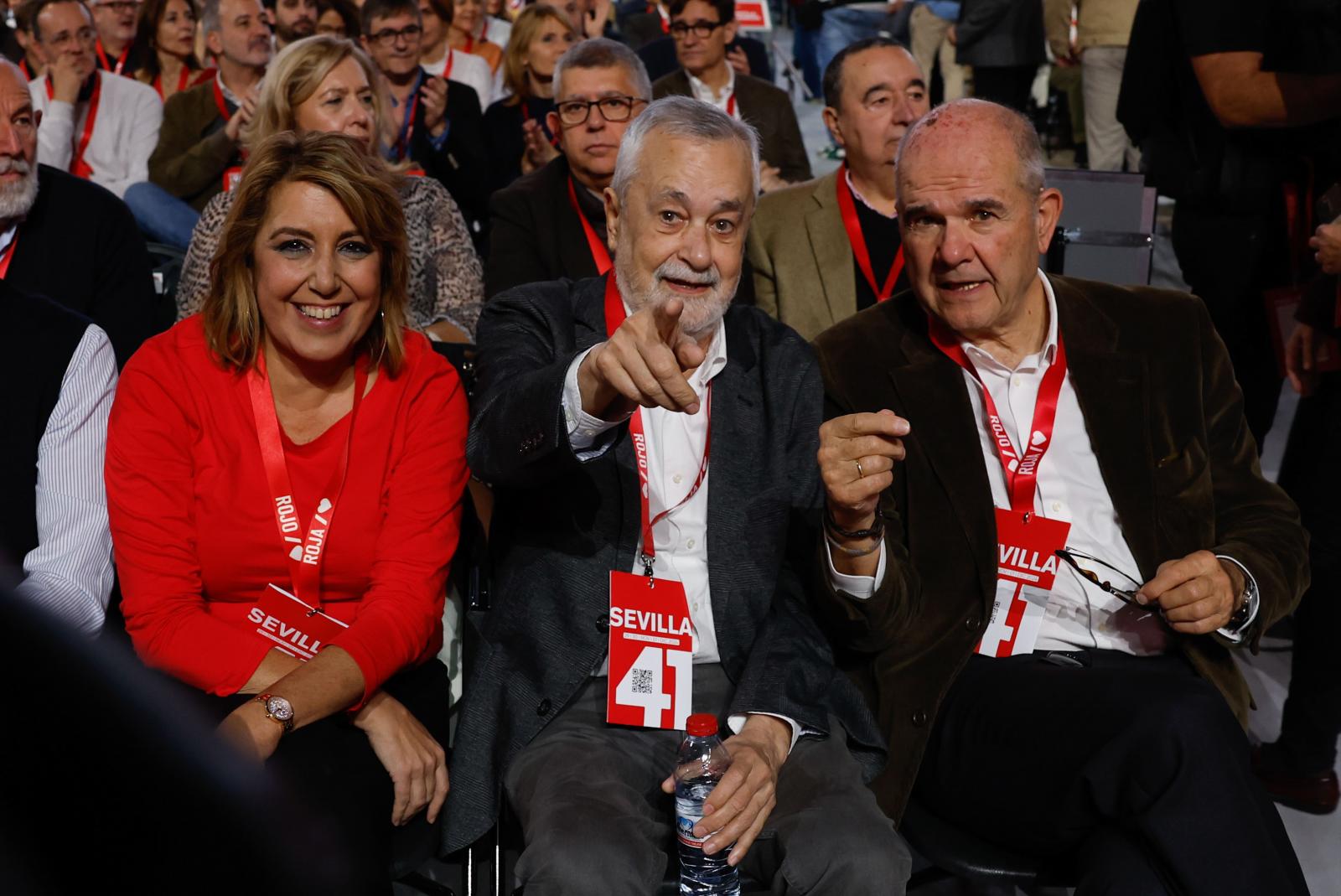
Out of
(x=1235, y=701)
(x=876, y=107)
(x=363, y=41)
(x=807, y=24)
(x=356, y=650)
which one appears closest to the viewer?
(x=356, y=650)

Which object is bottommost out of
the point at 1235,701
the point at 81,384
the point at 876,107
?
the point at 1235,701

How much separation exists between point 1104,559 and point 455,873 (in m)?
1.67

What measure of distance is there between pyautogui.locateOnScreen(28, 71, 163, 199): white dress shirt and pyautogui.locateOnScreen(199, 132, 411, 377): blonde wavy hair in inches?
138

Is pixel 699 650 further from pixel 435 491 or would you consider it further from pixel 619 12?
pixel 619 12

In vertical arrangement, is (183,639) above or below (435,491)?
below

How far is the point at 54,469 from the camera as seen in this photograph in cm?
253

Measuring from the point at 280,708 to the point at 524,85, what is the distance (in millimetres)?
5106

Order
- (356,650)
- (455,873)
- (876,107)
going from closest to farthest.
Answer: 1. (356,650)
2. (455,873)
3. (876,107)

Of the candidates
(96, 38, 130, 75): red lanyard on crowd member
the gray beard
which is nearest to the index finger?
the gray beard

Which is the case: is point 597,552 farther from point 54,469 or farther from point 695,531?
point 54,469

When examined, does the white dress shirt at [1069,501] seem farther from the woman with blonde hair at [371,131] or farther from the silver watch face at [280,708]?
the woman with blonde hair at [371,131]

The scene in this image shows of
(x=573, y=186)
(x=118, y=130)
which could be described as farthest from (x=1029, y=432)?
(x=118, y=130)

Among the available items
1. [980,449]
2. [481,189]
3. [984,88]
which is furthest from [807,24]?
[980,449]

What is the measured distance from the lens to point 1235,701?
2.58m
